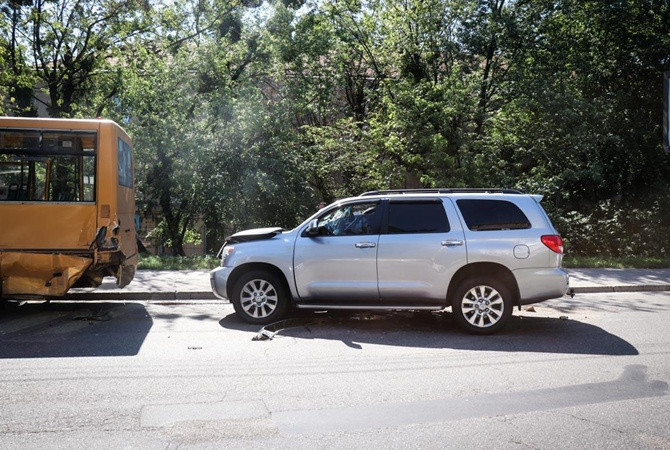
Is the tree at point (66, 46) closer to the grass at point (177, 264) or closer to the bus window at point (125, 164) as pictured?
the grass at point (177, 264)

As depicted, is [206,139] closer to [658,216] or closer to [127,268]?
[127,268]

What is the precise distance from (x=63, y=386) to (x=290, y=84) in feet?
72.7

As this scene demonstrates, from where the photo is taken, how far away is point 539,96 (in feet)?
76.1

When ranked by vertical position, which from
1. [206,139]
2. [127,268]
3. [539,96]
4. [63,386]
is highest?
[539,96]

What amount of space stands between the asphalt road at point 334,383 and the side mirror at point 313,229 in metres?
1.30

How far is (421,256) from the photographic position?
8500mm

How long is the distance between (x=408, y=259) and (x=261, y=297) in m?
2.15

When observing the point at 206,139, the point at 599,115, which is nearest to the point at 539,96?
the point at 599,115

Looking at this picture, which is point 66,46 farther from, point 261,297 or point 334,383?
point 334,383

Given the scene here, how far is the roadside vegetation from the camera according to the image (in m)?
21.8

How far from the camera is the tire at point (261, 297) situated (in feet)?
29.6

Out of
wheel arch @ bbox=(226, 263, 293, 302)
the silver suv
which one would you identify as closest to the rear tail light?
the silver suv

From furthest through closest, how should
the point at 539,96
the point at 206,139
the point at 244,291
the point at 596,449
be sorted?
1. the point at 539,96
2. the point at 206,139
3. the point at 244,291
4. the point at 596,449

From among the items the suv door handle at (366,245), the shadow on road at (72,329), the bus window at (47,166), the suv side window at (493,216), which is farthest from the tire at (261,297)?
the bus window at (47,166)
